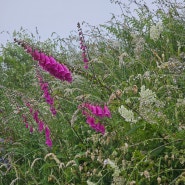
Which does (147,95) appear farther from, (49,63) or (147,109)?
(49,63)

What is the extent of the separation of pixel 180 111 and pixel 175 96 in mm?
363

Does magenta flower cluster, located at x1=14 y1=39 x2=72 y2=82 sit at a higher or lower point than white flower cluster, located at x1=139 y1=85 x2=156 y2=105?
higher

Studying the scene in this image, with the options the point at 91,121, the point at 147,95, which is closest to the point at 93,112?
the point at 91,121

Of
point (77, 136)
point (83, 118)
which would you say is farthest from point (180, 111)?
Result: point (83, 118)

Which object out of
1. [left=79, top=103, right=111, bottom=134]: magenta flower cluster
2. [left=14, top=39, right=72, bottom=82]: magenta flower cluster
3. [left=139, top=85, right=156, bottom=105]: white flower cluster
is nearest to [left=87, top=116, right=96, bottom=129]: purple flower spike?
[left=79, top=103, right=111, bottom=134]: magenta flower cluster

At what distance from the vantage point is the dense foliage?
8.95 ft

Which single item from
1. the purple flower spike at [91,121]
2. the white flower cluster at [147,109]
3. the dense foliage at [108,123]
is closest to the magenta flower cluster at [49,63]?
the dense foliage at [108,123]

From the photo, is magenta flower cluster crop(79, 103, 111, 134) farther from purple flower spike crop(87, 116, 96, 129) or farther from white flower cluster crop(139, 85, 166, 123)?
white flower cluster crop(139, 85, 166, 123)

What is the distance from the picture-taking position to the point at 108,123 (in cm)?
321

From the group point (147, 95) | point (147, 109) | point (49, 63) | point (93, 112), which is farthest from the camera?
point (49, 63)

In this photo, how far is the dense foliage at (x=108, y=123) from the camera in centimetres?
273

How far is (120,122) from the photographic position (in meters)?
3.32

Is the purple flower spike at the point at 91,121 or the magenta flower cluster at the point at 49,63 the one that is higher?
the magenta flower cluster at the point at 49,63

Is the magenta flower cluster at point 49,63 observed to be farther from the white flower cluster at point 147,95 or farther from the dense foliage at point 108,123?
the white flower cluster at point 147,95
